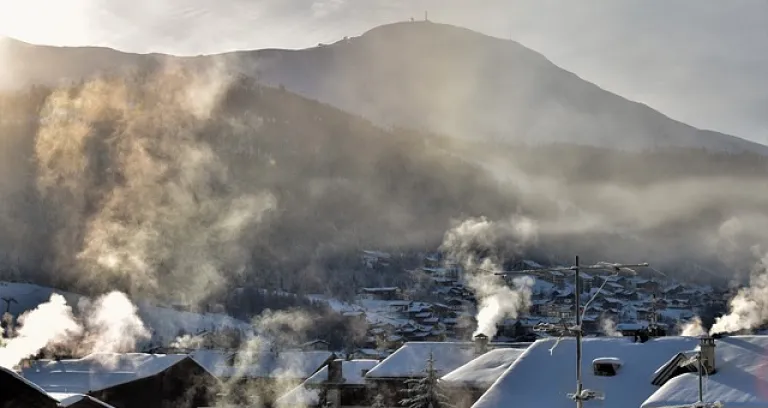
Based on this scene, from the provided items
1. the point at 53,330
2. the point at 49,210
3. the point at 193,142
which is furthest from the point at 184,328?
the point at 53,330

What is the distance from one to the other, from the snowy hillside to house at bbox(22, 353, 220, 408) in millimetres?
80517

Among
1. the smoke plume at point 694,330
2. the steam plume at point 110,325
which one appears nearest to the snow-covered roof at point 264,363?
the steam plume at point 110,325

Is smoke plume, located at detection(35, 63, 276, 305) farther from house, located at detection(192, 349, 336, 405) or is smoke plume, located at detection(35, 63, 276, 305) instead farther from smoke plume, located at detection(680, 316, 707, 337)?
smoke plume, located at detection(680, 316, 707, 337)

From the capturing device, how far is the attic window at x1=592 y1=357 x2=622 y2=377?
40625 mm

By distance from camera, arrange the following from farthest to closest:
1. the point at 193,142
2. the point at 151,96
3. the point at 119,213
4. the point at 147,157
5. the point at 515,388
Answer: the point at 193,142 < the point at 151,96 < the point at 147,157 < the point at 119,213 < the point at 515,388

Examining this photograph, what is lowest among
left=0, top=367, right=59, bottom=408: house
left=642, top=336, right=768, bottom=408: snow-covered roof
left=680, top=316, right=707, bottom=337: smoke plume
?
left=0, top=367, right=59, bottom=408: house

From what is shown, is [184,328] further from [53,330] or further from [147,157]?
[53,330]

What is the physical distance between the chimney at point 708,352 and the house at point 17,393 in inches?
981

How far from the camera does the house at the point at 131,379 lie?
5722 centimetres

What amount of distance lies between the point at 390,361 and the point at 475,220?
13959cm

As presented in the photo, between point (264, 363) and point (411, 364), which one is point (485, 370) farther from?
point (264, 363)

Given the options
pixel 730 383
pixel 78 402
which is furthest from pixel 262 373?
pixel 730 383

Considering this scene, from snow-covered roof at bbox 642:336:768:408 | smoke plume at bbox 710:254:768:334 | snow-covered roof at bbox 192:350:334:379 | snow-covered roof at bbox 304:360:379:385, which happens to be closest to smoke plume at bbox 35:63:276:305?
snow-covered roof at bbox 192:350:334:379

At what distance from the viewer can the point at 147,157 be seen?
96750 millimetres
